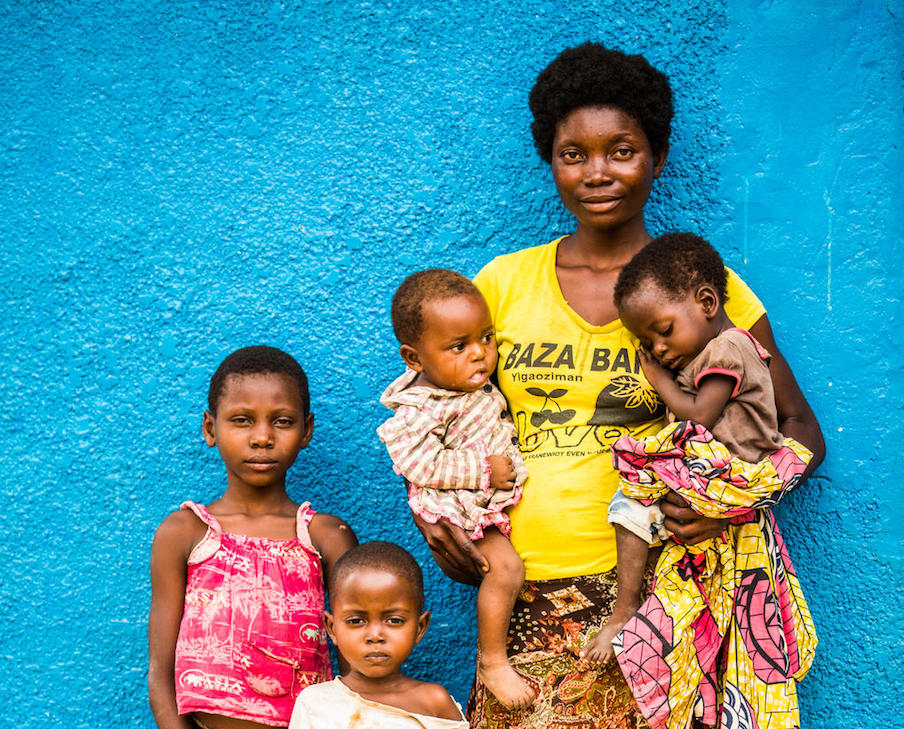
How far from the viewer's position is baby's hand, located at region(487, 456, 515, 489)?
251 cm

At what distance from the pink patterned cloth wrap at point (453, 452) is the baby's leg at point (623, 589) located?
1.05 ft

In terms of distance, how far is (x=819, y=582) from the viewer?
10.00ft

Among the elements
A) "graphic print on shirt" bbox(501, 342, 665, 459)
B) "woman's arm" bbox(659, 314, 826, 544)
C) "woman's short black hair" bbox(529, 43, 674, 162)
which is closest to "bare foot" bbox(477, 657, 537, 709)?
"graphic print on shirt" bbox(501, 342, 665, 459)

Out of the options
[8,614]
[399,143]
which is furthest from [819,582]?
[8,614]

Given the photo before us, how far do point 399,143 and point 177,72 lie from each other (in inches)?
32.6

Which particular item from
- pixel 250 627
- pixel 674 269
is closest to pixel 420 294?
pixel 674 269

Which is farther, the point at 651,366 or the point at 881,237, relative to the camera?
the point at 881,237

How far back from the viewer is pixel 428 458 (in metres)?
2.51

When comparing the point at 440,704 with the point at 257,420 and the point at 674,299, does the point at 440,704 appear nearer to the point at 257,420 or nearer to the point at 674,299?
the point at 257,420

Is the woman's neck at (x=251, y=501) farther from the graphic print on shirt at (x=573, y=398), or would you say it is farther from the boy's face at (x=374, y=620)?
the graphic print on shirt at (x=573, y=398)

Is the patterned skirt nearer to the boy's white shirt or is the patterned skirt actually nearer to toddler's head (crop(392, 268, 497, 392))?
the boy's white shirt

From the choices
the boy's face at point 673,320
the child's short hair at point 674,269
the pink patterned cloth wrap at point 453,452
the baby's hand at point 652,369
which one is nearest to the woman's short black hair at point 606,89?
the child's short hair at point 674,269

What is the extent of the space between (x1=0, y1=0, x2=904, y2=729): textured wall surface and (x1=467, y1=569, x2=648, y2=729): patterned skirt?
0.74 m

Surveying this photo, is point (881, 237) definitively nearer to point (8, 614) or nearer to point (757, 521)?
point (757, 521)
